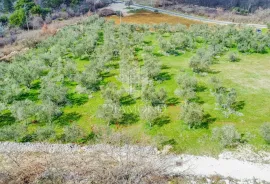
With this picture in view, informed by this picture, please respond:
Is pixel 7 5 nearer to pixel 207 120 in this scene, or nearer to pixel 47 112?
pixel 47 112

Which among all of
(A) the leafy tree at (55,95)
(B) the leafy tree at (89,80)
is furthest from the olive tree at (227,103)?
(A) the leafy tree at (55,95)

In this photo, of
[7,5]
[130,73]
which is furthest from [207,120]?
[7,5]

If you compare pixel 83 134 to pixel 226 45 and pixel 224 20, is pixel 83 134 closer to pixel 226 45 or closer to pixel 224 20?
pixel 226 45

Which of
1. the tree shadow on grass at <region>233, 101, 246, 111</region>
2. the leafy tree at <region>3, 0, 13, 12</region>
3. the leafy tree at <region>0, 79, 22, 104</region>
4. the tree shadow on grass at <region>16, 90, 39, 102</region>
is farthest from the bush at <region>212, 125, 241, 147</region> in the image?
the leafy tree at <region>3, 0, 13, 12</region>

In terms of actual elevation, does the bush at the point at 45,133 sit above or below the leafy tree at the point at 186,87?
below

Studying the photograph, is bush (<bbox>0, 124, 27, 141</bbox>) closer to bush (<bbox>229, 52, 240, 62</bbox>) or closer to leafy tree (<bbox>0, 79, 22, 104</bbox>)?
leafy tree (<bbox>0, 79, 22, 104</bbox>)

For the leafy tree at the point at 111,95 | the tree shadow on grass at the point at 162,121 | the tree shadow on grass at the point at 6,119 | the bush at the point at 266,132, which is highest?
the leafy tree at the point at 111,95

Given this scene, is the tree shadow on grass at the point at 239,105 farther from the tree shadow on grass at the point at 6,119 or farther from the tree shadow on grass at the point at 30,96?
the tree shadow on grass at the point at 6,119
